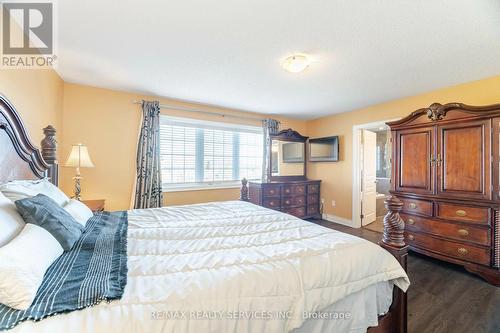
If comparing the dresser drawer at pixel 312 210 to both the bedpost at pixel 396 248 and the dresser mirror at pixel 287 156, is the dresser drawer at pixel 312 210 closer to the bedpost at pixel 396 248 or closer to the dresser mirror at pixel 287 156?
the dresser mirror at pixel 287 156

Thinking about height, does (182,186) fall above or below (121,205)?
above

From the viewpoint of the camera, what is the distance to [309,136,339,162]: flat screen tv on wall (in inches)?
180

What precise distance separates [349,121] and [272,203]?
7.46 feet

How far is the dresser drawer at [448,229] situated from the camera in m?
2.35

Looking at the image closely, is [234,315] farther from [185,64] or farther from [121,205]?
[121,205]

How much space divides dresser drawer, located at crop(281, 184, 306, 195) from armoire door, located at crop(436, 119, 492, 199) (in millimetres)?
2331

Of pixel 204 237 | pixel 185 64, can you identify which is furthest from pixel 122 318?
pixel 185 64

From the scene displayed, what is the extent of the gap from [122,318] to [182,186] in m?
3.23

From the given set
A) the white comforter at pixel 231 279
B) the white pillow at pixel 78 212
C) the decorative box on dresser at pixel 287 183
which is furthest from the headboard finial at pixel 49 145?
the decorative box on dresser at pixel 287 183

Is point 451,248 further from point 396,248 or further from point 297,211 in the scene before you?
point 297,211

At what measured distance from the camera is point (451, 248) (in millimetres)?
2537

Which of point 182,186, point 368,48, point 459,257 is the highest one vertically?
point 368,48

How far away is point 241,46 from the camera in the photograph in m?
2.05

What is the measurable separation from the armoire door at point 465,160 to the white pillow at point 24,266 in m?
3.65
